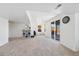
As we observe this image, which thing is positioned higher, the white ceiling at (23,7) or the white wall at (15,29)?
the white ceiling at (23,7)

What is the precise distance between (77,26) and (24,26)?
33.7ft

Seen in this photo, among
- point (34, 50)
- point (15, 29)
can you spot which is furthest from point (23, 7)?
point (15, 29)

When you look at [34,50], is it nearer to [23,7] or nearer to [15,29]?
[23,7]

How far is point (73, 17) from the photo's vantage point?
594 cm

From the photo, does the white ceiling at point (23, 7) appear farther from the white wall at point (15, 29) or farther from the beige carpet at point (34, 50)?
the white wall at point (15, 29)

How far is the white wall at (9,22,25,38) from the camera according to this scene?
1407 cm

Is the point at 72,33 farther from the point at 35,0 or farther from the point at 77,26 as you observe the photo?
the point at 35,0

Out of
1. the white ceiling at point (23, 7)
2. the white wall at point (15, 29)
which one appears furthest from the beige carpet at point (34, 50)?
the white wall at point (15, 29)

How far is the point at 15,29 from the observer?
47.0 feet

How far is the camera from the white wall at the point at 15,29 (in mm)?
14070

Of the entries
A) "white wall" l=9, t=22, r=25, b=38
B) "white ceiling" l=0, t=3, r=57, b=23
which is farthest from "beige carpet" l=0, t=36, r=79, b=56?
"white wall" l=9, t=22, r=25, b=38

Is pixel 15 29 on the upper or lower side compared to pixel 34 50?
upper

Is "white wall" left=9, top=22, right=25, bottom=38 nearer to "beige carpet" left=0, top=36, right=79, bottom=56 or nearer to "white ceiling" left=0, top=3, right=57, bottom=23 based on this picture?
"beige carpet" left=0, top=36, right=79, bottom=56

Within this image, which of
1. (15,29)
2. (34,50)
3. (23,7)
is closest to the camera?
(23,7)
